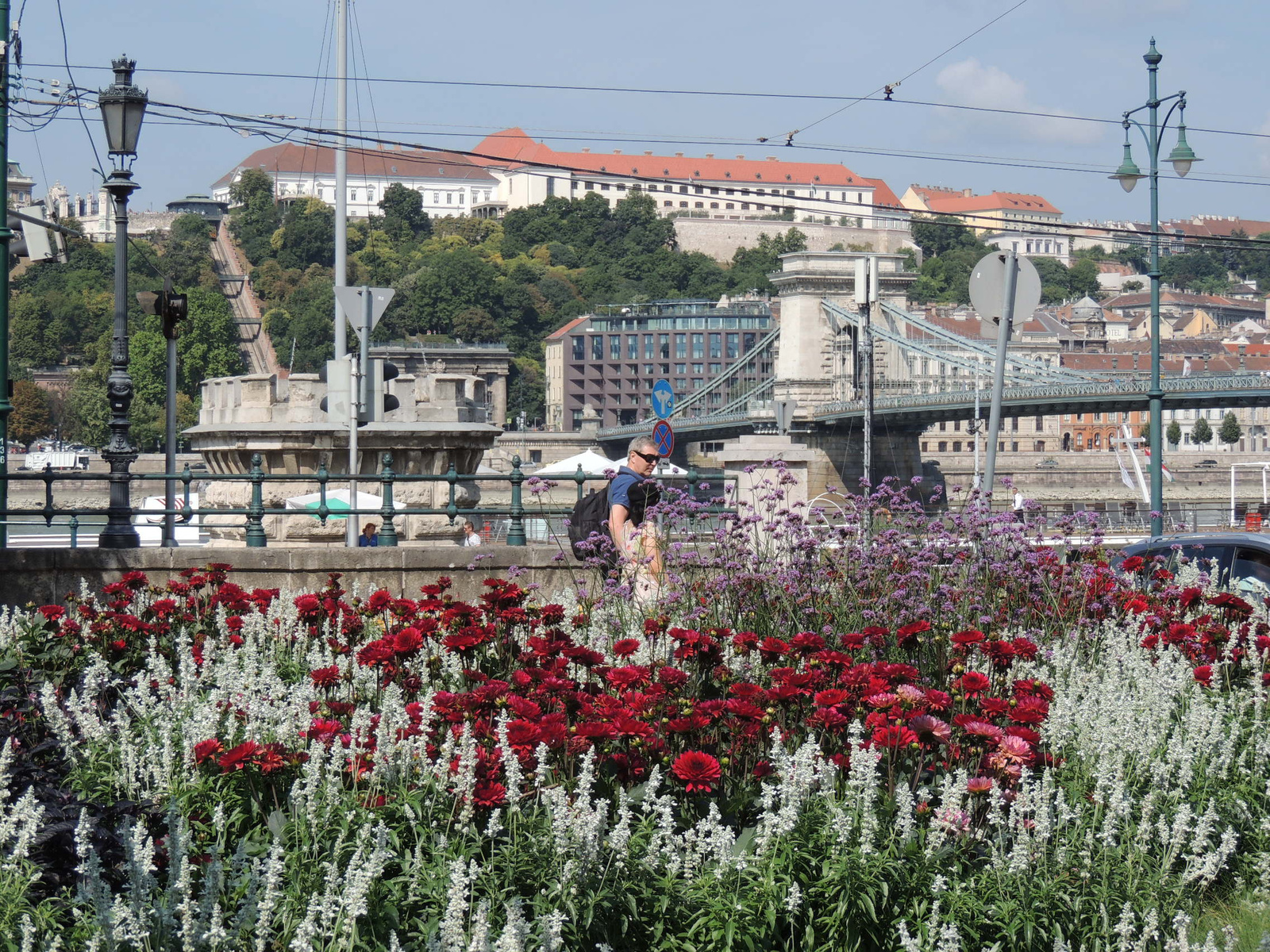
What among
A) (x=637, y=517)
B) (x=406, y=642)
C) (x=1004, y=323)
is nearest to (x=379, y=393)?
(x=637, y=517)

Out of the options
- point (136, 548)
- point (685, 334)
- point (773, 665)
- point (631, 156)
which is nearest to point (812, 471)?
point (136, 548)

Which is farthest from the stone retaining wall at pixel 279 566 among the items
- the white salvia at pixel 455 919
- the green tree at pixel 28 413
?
the green tree at pixel 28 413

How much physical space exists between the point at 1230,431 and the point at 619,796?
308ft

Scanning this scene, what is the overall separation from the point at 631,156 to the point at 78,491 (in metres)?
102

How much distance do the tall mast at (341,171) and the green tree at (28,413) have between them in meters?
70.0

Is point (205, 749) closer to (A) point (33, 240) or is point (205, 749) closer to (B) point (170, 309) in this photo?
(A) point (33, 240)

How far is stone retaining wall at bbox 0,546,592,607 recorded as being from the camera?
843 centimetres

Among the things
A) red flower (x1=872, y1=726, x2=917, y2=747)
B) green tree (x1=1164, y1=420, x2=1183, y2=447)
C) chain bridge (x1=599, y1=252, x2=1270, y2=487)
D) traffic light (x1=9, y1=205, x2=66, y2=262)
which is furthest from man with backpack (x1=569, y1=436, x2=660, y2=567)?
green tree (x1=1164, y1=420, x2=1183, y2=447)

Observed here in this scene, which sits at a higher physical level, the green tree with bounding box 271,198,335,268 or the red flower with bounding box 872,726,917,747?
the green tree with bounding box 271,198,335,268

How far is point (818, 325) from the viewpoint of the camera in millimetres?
62438

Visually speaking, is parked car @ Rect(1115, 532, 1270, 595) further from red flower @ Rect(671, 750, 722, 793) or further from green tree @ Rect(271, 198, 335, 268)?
green tree @ Rect(271, 198, 335, 268)

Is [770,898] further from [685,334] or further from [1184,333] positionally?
[1184,333]

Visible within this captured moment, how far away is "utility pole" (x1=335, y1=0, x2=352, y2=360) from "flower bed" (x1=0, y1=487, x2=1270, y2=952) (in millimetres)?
10062

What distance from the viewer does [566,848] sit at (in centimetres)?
348
